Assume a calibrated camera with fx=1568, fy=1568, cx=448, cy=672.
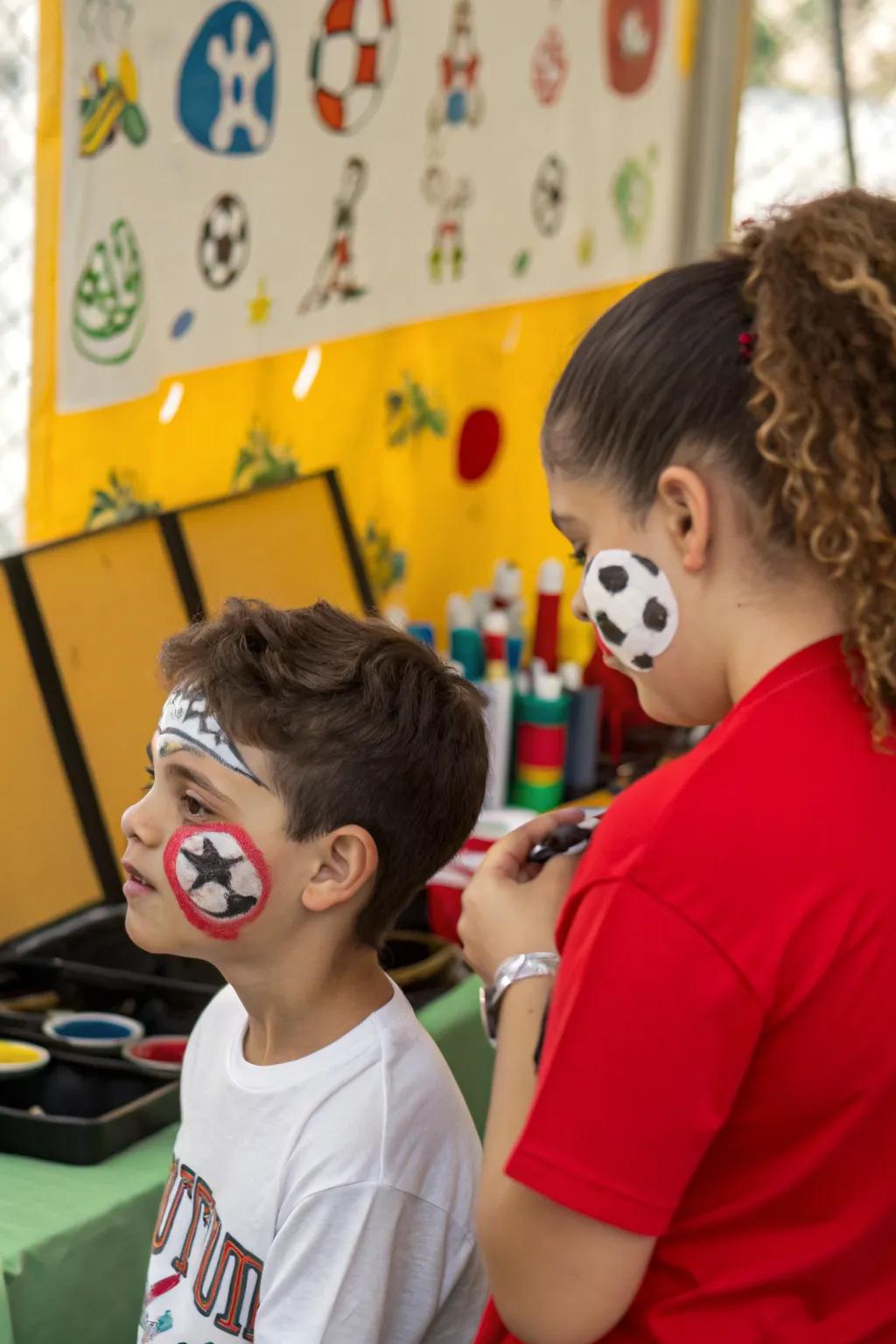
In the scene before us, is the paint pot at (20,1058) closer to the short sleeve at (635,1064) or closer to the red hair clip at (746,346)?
the short sleeve at (635,1064)

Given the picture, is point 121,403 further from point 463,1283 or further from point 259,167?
point 463,1283

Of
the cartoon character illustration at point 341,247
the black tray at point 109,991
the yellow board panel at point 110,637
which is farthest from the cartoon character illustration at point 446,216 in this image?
the black tray at point 109,991

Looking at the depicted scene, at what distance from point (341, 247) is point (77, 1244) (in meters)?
1.53

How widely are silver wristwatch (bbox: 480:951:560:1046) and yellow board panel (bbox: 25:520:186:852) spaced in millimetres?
1104

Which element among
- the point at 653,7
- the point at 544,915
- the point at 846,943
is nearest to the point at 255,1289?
the point at 544,915

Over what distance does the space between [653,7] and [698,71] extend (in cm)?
18

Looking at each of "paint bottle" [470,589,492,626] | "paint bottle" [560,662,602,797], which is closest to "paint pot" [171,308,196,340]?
"paint bottle" [470,589,492,626]

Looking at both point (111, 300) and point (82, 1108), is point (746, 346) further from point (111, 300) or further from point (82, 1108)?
point (111, 300)

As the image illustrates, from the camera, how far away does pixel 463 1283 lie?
Result: 43.8 inches

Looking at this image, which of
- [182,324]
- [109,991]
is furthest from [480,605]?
[109,991]

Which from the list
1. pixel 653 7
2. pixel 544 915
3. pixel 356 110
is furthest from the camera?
pixel 653 7

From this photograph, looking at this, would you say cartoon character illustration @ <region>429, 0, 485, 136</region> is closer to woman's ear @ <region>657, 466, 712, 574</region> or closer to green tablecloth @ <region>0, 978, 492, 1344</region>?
green tablecloth @ <region>0, 978, 492, 1344</region>

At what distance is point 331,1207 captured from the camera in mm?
1047

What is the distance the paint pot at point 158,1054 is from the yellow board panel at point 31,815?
33 centimetres
